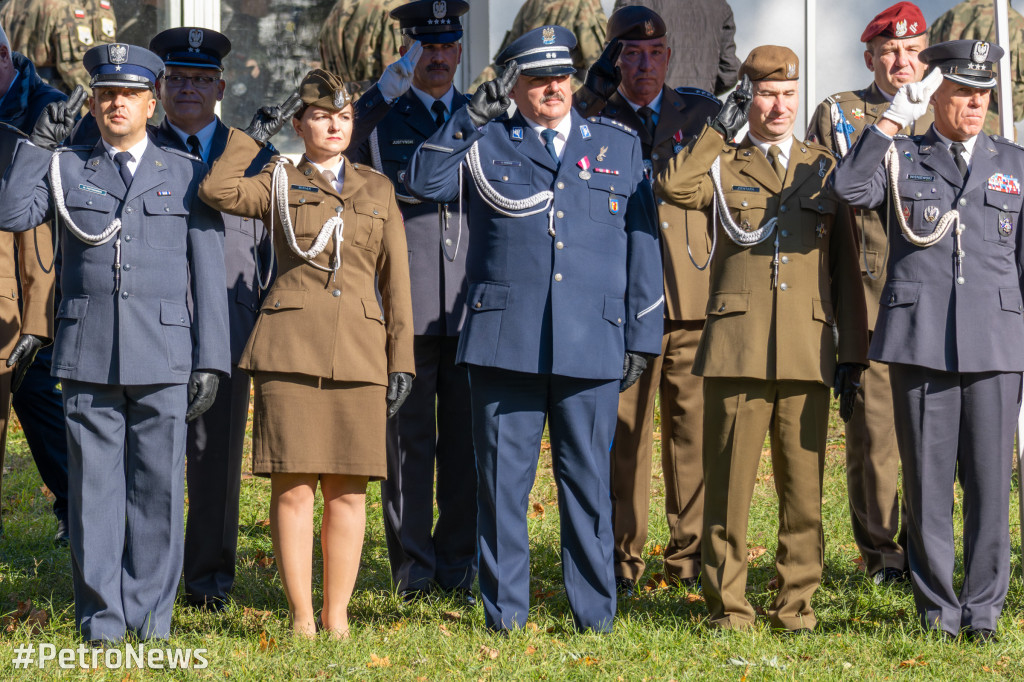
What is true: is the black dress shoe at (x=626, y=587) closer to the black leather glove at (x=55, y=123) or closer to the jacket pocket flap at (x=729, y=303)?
the jacket pocket flap at (x=729, y=303)

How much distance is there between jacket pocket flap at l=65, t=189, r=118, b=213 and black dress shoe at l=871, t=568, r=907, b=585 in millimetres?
3428

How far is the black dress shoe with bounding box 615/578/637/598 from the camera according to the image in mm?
5770

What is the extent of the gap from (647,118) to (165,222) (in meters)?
2.15

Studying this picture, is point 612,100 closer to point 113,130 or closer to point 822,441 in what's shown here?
Result: point 822,441

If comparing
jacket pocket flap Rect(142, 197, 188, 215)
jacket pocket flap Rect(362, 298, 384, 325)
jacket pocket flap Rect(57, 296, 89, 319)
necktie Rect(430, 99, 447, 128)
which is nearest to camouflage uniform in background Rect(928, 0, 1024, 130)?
necktie Rect(430, 99, 447, 128)

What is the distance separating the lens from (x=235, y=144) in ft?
16.4

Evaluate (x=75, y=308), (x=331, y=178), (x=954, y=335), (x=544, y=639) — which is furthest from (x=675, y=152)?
(x=75, y=308)

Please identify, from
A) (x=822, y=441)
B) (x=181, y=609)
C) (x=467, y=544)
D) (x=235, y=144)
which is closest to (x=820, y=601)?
(x=822, y=441)

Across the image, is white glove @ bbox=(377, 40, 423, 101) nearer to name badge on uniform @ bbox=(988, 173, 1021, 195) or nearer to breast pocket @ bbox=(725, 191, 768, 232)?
breast pocket @ bbox=(725, 191, 768, 232)

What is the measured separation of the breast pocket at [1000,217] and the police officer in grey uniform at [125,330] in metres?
2.77

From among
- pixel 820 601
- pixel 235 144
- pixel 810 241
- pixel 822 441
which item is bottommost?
pixel 820 601

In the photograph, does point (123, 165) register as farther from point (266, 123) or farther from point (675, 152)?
point (675, 152)

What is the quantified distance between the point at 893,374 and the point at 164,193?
2.71 metres

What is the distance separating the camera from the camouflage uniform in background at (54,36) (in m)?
9.18
